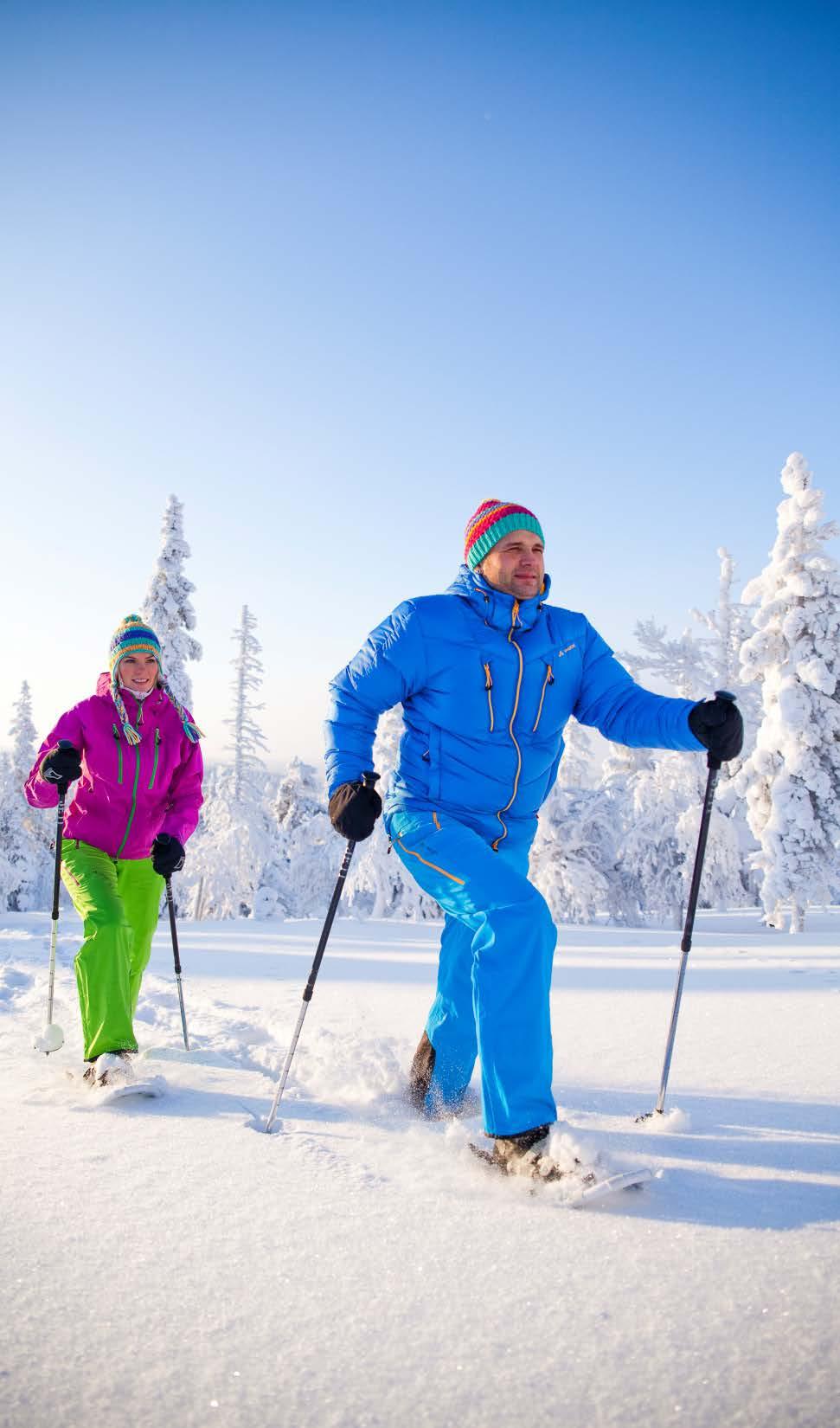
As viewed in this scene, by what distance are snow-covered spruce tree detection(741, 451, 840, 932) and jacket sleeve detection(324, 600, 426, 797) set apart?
19.9 metres

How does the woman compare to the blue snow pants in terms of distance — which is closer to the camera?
the blue snow pants

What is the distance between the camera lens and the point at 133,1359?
1.54m

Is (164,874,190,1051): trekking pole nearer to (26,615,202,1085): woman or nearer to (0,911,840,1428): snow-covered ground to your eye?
(26,615,202,1085): woman

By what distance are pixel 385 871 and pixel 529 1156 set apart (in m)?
29.8

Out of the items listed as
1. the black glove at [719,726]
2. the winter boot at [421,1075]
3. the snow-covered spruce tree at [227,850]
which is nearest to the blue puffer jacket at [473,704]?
the black glove at [719,726]

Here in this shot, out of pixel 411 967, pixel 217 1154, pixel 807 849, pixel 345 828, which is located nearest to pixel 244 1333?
pixel 217 1154

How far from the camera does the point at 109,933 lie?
13.1 feet

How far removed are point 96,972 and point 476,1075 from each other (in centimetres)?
209

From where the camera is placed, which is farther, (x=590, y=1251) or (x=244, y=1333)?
(x=590, y=1251)

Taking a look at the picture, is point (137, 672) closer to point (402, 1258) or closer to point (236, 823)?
point (402, 1258)

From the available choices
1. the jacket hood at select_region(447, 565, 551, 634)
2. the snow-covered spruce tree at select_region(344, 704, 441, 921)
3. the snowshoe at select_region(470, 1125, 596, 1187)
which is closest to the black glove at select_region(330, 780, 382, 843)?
the jacket hood at select_region(447, 565, 551, 634)

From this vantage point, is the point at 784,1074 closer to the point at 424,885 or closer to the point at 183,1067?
the point at 424,885

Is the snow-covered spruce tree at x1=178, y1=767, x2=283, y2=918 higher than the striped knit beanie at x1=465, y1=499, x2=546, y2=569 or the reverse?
the reverse

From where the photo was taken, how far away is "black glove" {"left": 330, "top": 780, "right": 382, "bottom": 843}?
10.3ft
